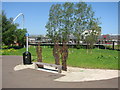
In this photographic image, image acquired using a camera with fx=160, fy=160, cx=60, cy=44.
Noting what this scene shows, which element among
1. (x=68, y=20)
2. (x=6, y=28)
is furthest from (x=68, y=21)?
(x=6, y=28)

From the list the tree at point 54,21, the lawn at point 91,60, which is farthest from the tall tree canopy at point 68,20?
the lawn at point 91,60

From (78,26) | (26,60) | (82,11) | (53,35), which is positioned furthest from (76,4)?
(26,60)

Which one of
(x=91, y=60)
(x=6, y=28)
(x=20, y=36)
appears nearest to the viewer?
(x=91, y=60)

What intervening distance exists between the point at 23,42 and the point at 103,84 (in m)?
34.4

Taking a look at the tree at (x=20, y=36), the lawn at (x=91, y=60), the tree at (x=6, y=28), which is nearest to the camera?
the lawn at (x=91, y=60)

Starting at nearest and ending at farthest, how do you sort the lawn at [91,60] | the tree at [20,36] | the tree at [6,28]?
the lawn at [91,60] → the tree at [6,28] → the tree at [20,36]

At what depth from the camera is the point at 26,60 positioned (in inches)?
484

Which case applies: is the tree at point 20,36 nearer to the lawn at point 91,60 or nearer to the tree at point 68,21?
the tree at point 68,21

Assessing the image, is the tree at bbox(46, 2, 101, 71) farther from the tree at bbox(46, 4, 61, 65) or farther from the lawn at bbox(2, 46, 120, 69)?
the lawn at bbox(2, 46, 120, 69)

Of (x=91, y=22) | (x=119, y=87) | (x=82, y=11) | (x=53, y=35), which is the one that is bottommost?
(x=119, y=87)

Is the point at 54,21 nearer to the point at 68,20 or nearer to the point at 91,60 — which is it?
the point at 68,20

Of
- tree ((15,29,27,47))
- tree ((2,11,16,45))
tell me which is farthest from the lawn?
tree ((15,29,27,47))

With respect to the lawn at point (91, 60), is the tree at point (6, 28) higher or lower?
higher

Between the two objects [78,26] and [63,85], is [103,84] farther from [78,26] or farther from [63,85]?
[78,26]
